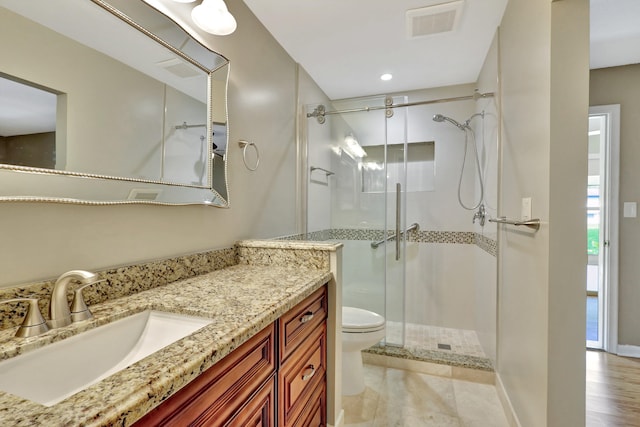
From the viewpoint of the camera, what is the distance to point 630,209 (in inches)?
95.2

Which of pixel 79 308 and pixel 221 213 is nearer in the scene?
pixel 79 308

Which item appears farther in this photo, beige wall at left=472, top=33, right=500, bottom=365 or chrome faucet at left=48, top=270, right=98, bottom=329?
beige wall at left=472, top=33, right=500, bottom=365

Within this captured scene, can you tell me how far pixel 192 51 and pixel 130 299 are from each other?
1.09 meters

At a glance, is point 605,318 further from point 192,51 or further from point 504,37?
point 192,51

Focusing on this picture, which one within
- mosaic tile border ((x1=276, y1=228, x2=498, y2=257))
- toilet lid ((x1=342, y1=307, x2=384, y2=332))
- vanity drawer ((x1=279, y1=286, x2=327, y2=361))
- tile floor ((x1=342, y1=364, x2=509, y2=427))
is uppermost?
mosaic tile border ((x1=276, y1=228, x2=498, y2=257))

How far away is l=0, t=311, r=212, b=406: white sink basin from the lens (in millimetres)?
624

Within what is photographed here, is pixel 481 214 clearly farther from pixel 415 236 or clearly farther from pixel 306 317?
pixel 306 317

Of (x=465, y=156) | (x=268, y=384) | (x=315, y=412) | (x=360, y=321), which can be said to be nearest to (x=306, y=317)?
(x=268, y=384)

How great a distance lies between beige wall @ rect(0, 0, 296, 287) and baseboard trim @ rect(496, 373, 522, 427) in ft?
5.69

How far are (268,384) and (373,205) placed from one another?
1900 mm

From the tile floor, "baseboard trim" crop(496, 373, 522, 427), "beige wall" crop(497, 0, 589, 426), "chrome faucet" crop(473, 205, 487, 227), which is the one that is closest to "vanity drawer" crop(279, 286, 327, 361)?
the tile floor

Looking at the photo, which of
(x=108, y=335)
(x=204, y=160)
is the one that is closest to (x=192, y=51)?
(x=204, y=160)

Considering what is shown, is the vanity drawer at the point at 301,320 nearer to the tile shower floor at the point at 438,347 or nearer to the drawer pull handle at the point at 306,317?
the drawer pull handle at the point at 306,317

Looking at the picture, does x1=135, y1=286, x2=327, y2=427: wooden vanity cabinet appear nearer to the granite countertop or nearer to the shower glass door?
the granite countertop
